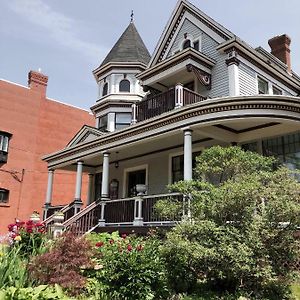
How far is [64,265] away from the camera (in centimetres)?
702

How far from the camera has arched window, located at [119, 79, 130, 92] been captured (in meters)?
21.9

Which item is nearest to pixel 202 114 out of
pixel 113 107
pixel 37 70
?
pixel 113 107

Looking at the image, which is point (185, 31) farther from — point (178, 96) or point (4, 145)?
point (4, 145)

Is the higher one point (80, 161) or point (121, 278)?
point (80, 161)

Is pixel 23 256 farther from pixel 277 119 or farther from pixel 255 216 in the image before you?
pixel 277 119

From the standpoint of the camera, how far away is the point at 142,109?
15516 mm

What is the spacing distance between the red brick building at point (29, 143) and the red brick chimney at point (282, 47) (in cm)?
1754

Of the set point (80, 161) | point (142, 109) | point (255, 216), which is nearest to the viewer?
point (255, 216)

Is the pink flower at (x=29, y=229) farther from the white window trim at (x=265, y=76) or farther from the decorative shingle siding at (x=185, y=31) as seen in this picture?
the decorative shingle siding at (x=185, y=31)

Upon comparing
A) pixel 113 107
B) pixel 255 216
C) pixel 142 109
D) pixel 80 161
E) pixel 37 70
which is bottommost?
pixel 255 216

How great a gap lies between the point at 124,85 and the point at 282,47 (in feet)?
29.5

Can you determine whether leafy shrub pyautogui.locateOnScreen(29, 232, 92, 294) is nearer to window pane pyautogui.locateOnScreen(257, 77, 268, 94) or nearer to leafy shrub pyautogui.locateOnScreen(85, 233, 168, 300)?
leafy shrub pyautogui.locateOnScreen(85, 233, 168, 300)

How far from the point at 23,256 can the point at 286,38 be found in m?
18.1

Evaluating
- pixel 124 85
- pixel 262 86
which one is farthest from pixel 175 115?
pixel 124 85
